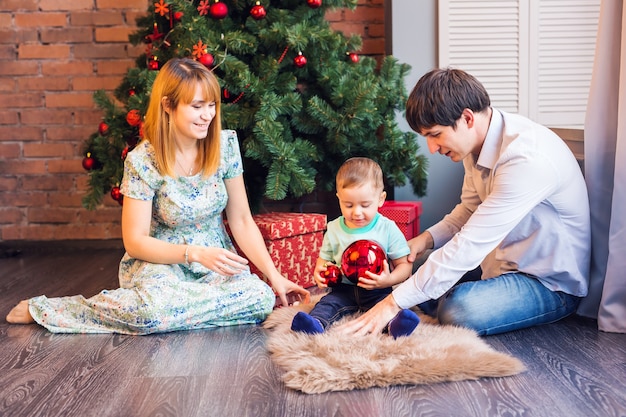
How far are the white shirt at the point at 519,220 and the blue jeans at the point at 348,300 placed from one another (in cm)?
31

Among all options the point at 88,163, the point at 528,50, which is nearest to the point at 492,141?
the point at 528,50

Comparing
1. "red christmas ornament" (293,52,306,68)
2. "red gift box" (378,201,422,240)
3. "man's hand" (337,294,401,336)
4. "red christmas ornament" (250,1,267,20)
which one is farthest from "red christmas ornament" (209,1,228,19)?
"man's hand" (337,294,401,336)

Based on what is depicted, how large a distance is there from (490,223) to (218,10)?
1.51m

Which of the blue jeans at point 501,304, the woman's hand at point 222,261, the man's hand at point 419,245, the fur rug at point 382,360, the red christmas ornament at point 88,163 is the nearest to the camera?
the fur rug at point 382,360

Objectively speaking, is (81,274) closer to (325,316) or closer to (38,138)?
(38,138)

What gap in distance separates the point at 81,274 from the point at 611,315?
2323 mm

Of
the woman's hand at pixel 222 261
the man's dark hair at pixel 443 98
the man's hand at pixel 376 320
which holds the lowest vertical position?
the man's hand at pixel 376 320

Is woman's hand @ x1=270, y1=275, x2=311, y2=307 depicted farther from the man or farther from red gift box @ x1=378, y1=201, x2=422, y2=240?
red gift box @ x1=378, y1=201, x2=422, y2=240

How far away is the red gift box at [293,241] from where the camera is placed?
9.94 ft

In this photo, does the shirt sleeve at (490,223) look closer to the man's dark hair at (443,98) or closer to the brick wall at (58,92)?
the man's dark hair at (443,98)

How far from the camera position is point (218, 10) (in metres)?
3.05

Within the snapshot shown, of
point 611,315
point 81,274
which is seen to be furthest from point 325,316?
point 81,274

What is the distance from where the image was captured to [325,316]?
235 centimetres

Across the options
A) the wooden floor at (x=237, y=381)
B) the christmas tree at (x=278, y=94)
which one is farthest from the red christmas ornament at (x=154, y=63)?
the wooden floor at (x=237, y=381)
